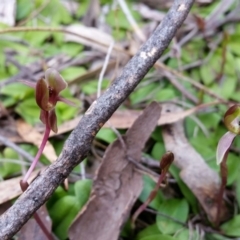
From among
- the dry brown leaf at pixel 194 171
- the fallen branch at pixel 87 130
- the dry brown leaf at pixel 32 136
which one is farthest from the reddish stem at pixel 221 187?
the dry brown leaf at pixel 32 136

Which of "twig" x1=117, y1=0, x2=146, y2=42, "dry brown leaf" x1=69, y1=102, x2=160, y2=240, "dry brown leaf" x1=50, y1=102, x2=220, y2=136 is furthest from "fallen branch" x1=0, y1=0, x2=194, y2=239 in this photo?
"twig" x1=117, y1=0, x2=146, y2=42

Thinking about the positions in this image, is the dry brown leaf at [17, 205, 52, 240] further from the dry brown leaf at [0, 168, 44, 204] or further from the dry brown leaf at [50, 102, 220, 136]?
the dry brown leaf at [50, 102, 220, 136]

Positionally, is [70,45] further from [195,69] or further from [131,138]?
[131,138]

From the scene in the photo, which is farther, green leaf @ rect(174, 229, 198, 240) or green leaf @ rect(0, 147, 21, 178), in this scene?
green leaf @ rect(0, 147, 21, 178)

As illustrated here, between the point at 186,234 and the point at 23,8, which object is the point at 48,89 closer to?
the point at 186,234

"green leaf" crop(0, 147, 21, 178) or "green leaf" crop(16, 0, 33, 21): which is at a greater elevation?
"green leaf" crop(16, 0, 33, 21)
